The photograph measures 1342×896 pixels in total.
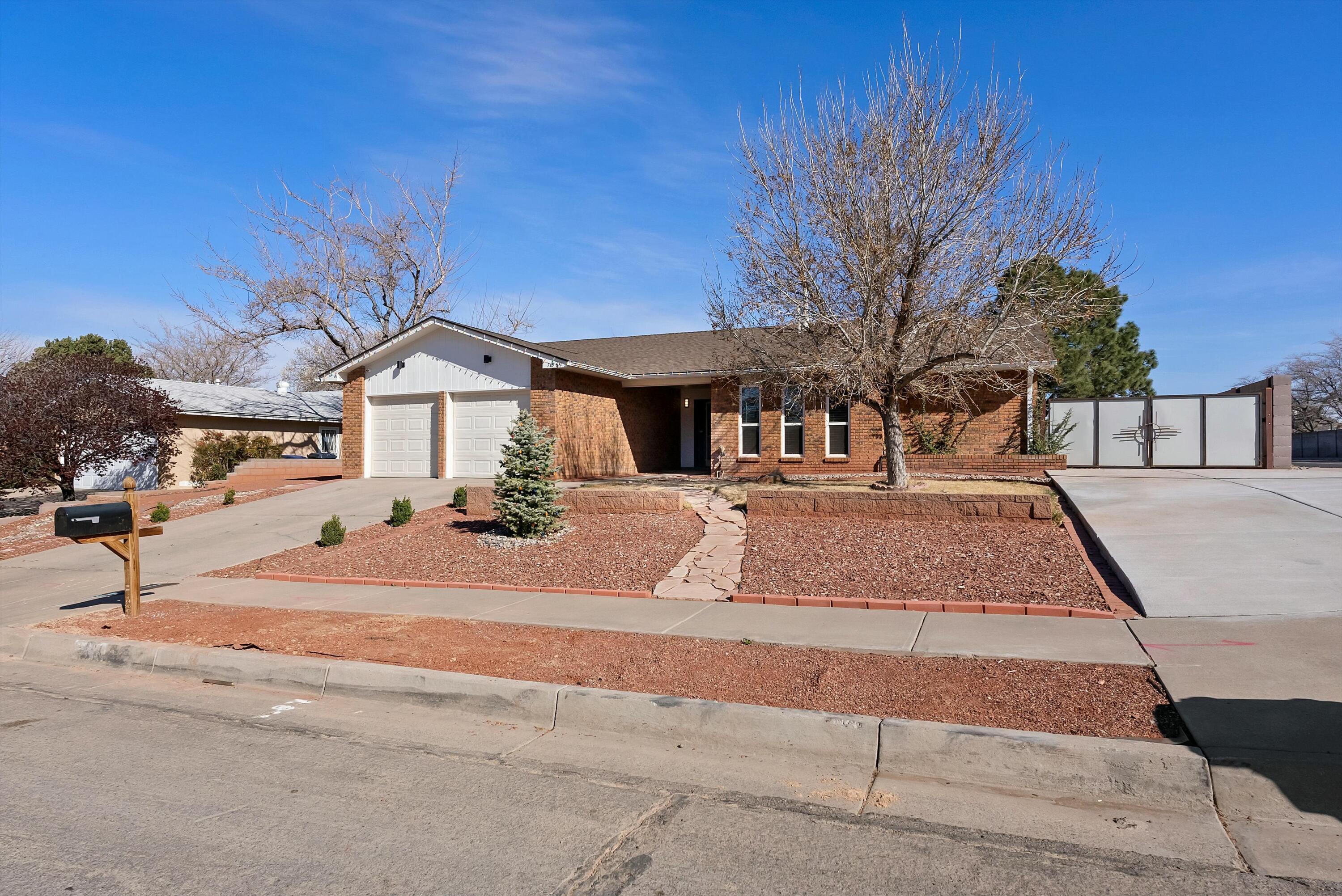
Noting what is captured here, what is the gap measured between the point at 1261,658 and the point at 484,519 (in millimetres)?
11174

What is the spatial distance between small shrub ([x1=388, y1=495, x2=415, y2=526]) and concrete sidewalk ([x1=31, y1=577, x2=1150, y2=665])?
328cm

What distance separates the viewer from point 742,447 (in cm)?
2023

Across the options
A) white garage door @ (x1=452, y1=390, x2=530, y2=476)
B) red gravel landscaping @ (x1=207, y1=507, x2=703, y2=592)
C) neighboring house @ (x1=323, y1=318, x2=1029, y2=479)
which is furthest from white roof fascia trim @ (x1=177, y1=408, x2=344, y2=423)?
red gravel landscaping @ (x1=207, y1=507, x2=703, y2=592)

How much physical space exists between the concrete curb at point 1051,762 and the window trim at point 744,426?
15.2m

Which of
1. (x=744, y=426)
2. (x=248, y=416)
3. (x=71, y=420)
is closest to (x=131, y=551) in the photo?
(x=71, y=420)

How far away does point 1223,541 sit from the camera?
9.48m

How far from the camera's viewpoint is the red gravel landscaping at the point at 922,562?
860 centimetres

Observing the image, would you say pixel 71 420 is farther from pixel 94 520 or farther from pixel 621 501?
pixel 621 501

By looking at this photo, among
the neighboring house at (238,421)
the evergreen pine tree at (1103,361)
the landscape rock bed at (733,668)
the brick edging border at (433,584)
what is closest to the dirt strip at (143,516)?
the neighboring house at (238,421)

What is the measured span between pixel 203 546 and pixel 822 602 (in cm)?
1102

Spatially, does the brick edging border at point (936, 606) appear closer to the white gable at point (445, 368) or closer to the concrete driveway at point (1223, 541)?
the concrete driveway at point (1223, 541)

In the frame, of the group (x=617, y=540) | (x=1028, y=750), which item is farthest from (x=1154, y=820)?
(x=617, y=540)

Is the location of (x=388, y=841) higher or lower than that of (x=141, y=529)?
lower

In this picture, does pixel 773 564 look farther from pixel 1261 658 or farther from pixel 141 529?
pixel 141 529
